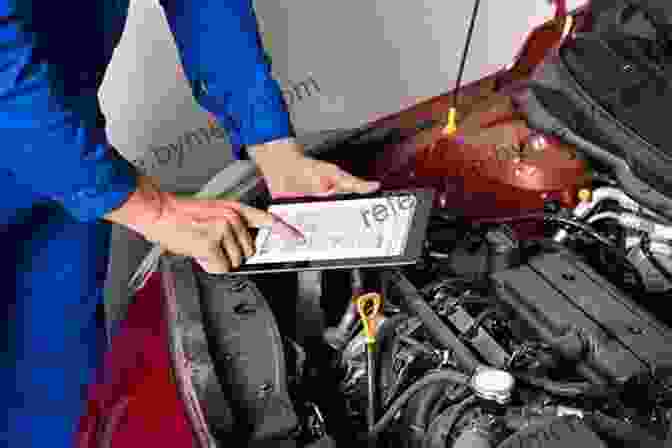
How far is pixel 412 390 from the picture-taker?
0.94 meters

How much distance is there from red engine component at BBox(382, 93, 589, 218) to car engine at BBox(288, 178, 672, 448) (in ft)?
0.25

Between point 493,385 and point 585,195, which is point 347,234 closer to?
point 493,385

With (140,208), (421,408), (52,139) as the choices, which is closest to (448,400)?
(421,408)

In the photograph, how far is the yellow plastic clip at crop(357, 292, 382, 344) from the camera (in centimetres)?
100

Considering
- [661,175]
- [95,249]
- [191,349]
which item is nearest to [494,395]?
[191,349]

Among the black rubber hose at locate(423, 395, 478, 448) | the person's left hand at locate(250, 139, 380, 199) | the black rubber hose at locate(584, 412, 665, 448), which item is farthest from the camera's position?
the person's left hand at locate(250, 139, 380, 199)

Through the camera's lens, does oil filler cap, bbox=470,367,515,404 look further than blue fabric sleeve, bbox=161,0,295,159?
No

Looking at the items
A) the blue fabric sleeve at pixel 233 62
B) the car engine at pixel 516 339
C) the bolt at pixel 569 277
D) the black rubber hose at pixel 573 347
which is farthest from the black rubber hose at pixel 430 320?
the blue fabric sleeve at pixel 233 62

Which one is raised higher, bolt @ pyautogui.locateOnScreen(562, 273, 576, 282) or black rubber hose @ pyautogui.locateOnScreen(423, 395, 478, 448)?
bolt @ pyautogui.locateOnScreen(562, 273, 576, 282)

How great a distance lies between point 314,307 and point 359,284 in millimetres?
97

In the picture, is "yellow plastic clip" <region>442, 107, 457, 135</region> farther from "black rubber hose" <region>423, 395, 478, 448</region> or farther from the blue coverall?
"black rubber hose" <region>423, 395, 478, 448</region>

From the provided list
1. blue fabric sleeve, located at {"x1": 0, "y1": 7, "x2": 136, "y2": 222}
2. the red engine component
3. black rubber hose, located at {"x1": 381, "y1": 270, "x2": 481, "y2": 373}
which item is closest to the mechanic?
blue fabric sleeve, located at {"x1": 0, "y1": 7, "x2": 136, "y2": 222}

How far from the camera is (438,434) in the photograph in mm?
→ 898

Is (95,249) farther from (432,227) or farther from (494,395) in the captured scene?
(494,395)
